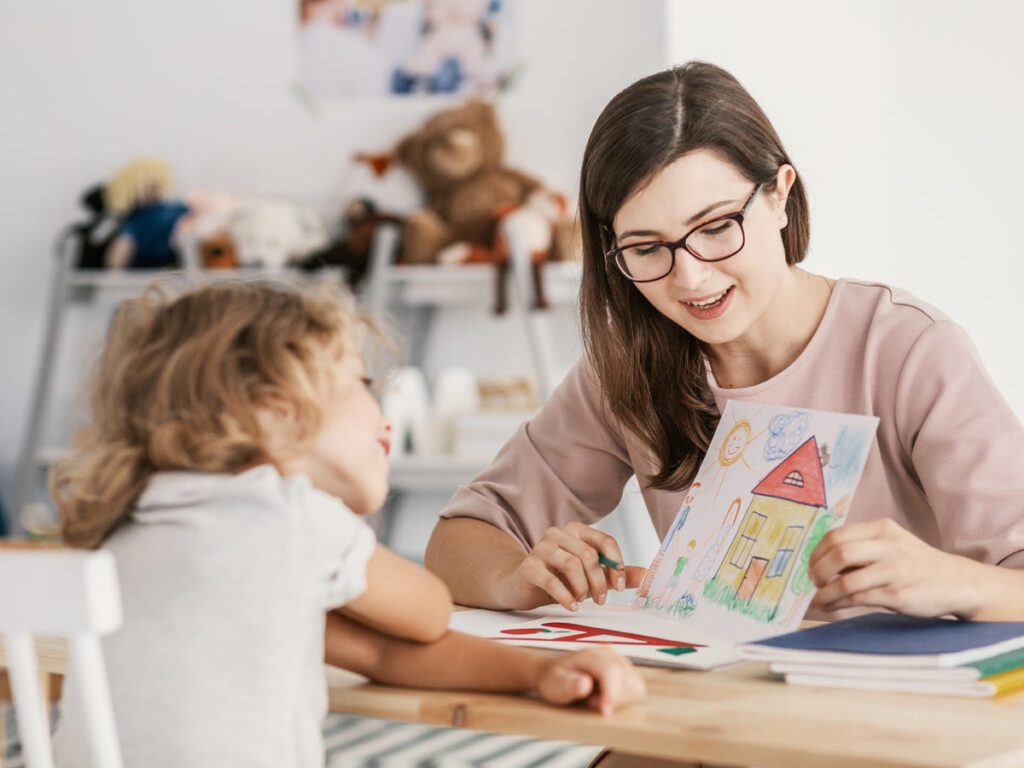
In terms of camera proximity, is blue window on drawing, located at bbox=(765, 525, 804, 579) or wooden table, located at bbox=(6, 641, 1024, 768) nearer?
wooden table, located at bbox=(6, 641, 1024, 768)

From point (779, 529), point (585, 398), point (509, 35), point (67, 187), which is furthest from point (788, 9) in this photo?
point (67, 187)

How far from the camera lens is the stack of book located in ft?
2.48

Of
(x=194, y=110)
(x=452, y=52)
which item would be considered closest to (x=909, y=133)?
(x=452, y=52)

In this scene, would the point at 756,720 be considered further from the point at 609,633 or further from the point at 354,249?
the point at 354,249

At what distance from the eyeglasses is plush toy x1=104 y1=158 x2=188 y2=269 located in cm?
218

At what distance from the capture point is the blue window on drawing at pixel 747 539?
3.14 ft

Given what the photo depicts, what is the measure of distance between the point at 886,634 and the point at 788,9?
1.77 metres

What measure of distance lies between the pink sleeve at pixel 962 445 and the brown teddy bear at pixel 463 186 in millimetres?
1810

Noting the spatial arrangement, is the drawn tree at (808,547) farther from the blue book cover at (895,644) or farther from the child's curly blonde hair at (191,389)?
the child's curly blonde hair at (191,389)

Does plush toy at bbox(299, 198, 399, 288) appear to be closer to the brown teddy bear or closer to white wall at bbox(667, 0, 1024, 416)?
the brown teddy bear

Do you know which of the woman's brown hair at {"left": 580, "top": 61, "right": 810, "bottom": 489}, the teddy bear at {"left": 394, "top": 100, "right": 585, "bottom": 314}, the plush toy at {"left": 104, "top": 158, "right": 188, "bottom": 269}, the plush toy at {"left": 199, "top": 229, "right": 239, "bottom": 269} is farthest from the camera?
the plush toy at {"left": 104, "top": 158, "right": 188, "bottom": 269}

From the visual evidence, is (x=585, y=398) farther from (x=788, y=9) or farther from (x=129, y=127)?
(x=129, y=127)

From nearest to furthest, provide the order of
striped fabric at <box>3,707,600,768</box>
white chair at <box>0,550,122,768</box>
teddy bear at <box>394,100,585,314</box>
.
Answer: white chair at <box>0,550,122,768</box> → striped fabric at <box>3,707,600,768</box> → teddy bear at <box>394,100,585,314</box>

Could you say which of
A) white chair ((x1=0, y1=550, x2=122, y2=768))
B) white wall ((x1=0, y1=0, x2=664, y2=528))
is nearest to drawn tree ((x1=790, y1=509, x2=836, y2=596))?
white chair ((x1=0, y1=550, x2=122, y2=768))
